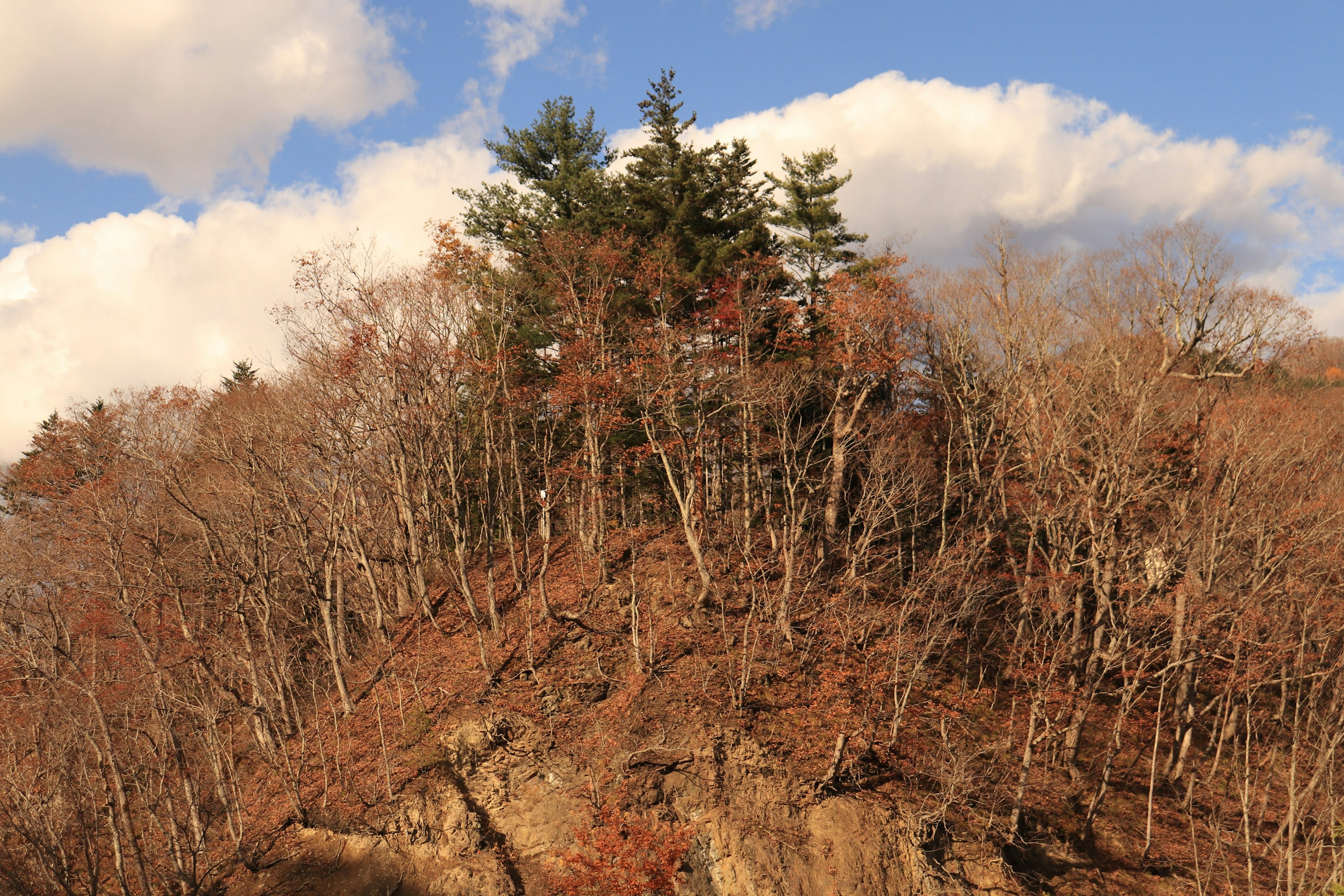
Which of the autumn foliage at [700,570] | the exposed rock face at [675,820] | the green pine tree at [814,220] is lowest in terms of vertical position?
the exposed rock face at [675,820]

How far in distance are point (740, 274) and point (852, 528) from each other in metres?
11.4

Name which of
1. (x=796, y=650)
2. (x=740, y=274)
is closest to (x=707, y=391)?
(x=740, y=274)

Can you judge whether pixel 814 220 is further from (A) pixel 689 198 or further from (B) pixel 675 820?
(B) pixel 675 820

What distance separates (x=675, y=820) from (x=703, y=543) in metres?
10.4

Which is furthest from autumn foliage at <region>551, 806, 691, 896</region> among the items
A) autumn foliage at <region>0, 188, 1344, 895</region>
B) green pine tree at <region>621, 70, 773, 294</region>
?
green pine tree at <region>621, 70, 773, 294</region>

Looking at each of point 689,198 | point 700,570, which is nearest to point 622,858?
point 700,570

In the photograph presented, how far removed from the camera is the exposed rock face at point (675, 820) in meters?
18.1

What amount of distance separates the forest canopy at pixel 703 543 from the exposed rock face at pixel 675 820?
0.96 meters

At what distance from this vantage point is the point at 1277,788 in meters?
23.0

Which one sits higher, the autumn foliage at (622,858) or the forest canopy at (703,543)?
the forest canopy at (703,543)

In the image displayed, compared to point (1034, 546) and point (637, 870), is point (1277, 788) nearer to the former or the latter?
point (1034, 546)

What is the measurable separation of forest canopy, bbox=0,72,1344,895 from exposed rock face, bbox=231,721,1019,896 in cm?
96

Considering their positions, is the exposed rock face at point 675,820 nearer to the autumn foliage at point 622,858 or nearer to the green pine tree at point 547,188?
the autumn foliage at point 622,858

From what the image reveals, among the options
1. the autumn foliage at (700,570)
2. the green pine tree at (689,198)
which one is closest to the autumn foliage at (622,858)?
the autumn foliage at (700,570)
